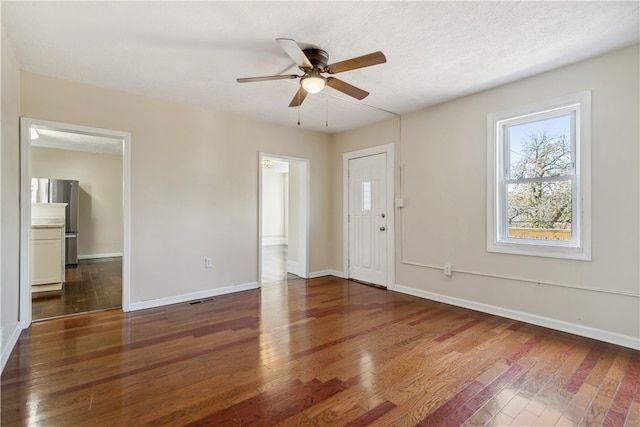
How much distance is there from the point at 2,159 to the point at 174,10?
1.73m

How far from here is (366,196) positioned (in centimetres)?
502

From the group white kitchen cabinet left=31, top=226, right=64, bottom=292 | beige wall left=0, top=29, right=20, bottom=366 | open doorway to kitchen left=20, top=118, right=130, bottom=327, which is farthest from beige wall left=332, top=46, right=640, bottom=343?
white kitchen cabinet left=31, top=226, right=64, bottom=292

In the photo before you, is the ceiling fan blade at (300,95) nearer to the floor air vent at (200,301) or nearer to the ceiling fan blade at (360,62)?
the ceiling fan blade at (360,62)

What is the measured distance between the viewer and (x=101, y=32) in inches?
93.6

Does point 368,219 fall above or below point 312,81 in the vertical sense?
below

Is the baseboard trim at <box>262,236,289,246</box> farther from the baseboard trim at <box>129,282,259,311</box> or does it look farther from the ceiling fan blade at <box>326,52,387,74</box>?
the ceiling fan blade at <box>326,52,387,74</box>

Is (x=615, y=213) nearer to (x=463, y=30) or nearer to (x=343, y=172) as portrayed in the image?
(x=463, y=30)

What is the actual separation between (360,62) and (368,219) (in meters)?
3.02

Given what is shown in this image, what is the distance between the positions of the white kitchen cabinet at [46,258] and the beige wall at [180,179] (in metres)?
1.81

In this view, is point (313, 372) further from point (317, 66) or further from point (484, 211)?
point (484, 211)

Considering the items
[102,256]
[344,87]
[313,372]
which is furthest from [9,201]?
[102,256]

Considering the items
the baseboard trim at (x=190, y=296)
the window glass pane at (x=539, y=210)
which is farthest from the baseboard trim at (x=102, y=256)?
the window glass pane at (x=539, y=210)

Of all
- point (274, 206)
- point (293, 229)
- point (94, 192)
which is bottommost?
point (293, 229)

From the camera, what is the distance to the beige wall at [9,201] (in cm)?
235
